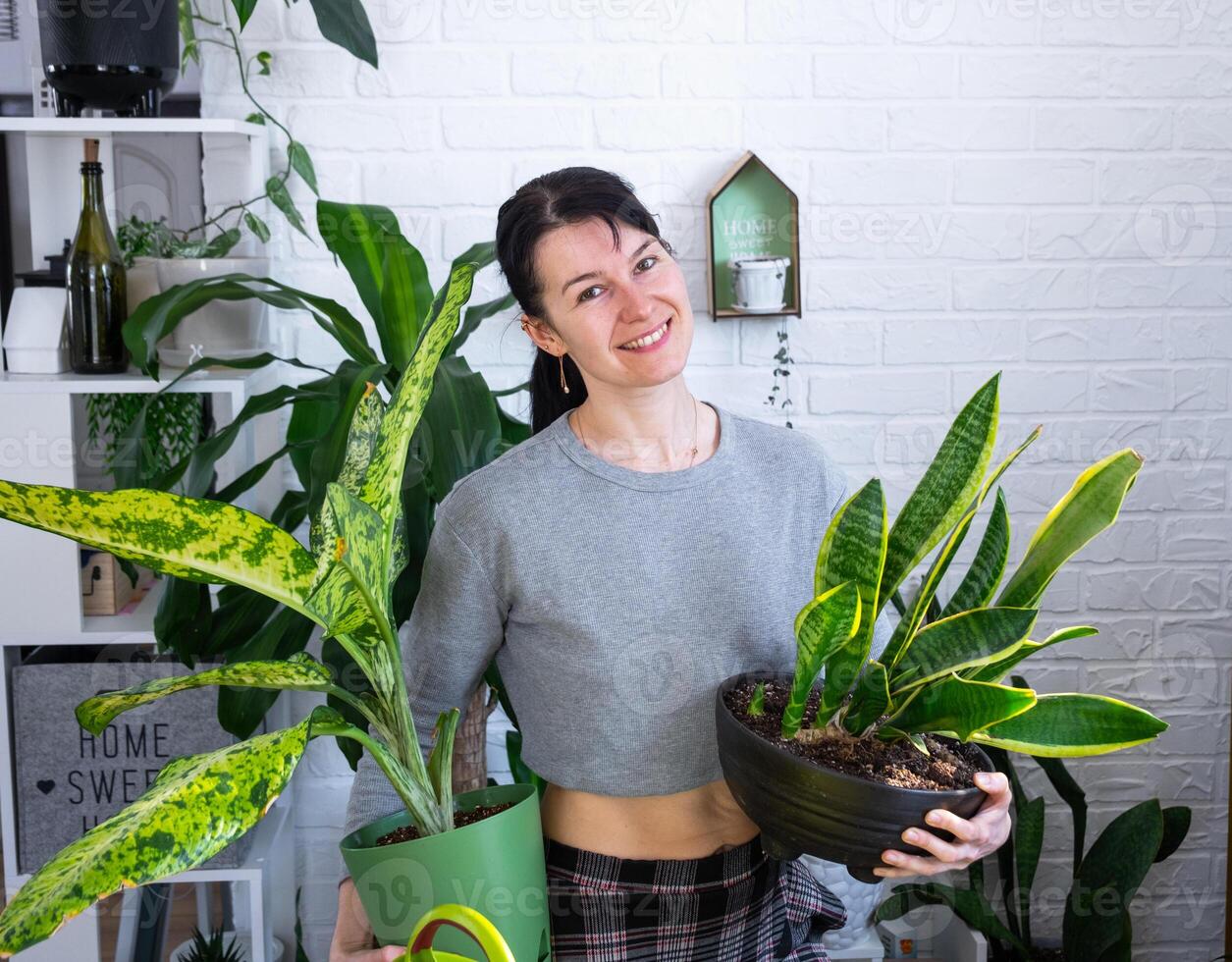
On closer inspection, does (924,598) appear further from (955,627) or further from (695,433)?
(695,433)

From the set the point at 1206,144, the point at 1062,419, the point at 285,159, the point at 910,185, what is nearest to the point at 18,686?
the point at 285,159

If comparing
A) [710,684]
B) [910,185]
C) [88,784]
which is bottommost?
[88,784]

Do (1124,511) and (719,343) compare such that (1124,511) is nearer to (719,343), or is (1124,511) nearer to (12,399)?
(719,343)

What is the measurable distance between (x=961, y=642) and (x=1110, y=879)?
137 centimetres

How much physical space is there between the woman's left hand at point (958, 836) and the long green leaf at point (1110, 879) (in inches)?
46.5

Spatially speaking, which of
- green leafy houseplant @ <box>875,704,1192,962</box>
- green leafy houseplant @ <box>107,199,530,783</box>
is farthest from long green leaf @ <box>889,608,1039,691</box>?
green leafy houseplant @ <box>875,704,1192,962</box>

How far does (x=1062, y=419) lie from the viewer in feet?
7.39

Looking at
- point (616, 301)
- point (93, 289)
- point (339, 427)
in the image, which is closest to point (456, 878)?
point (616, 301)

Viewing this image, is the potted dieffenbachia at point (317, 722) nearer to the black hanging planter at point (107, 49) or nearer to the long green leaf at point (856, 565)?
the long green leaf at point (856, 565)

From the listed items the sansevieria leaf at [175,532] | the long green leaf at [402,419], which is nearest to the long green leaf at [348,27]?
→ the long green leaf at [402,419]

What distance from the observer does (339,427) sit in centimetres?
160

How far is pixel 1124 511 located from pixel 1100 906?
2.36 feet

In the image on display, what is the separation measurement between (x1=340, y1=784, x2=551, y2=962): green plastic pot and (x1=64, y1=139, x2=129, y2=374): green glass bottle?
1120mm

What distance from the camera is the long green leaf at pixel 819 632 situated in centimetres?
95
